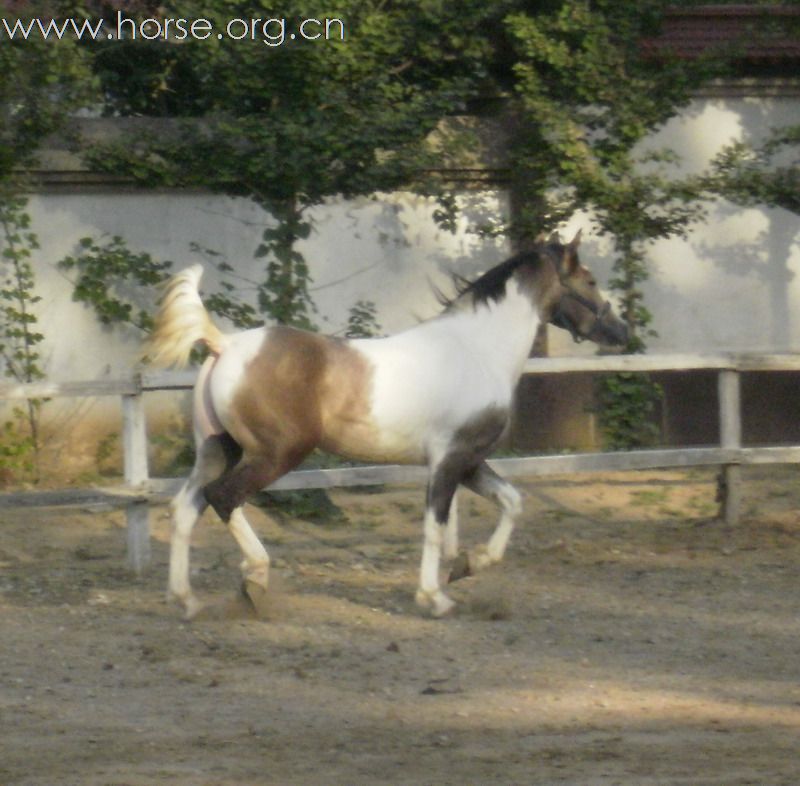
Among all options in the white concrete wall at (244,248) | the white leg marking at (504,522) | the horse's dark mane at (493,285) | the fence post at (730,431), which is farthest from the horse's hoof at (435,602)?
the white concrete wall at (244,248)

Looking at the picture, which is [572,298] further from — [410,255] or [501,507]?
[410,255]

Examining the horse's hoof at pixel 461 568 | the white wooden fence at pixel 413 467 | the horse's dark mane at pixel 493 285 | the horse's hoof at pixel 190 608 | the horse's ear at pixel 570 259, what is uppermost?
the horse's ear at pixel 570 259

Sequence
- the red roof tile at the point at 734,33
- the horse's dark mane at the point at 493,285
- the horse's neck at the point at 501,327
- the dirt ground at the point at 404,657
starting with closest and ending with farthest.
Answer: the dirt ground at the point at 404,657 < the horse's neck at the point at 501,327 < the horse's dark mane at the point at 493,285 < the red roof tile at the point at 734,33

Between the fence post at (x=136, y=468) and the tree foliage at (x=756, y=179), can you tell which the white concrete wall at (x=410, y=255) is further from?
the fence post at (x=136, y=468)

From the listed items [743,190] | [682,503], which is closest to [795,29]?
[743,190]

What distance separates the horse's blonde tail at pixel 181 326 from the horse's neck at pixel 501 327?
126 cm

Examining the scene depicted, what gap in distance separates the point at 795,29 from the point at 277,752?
8.53m

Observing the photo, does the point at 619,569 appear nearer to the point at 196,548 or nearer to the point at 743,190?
the point at 196,548

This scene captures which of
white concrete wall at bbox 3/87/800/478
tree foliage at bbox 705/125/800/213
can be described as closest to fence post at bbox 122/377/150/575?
white concrete wall at bbox 3/87/800/478

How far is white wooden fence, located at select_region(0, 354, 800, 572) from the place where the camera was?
874 centimetres

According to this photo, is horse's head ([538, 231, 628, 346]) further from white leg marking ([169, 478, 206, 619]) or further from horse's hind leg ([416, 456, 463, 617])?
white leg marking ([169, 478, 206, 619])

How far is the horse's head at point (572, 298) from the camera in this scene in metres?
8.25

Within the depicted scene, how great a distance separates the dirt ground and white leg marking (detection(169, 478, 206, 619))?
0.38 ft

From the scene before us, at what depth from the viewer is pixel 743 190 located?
38.8 feet
